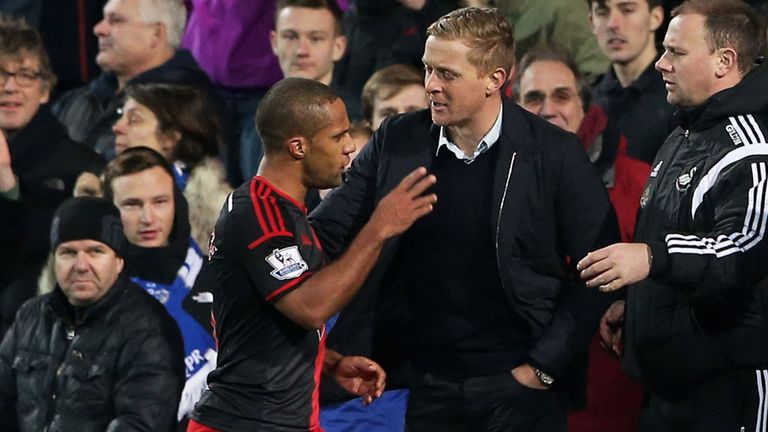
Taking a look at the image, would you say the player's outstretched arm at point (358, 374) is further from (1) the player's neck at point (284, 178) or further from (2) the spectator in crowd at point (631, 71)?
(2) the spectator in crowd at point (631, 71)

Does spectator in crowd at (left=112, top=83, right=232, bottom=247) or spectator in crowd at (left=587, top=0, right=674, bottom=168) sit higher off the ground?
spectator in crowd at (left=587, top=0, right=674, bottom=168)

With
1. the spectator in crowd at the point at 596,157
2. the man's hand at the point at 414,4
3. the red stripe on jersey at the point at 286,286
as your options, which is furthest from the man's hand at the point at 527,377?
the man's hand at the point at 414,4

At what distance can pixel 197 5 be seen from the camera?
9.65 metres

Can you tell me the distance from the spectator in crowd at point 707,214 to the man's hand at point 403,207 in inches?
37.7

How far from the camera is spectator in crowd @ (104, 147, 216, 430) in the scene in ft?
25.0

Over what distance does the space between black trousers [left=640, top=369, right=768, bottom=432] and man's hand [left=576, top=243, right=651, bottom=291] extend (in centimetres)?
76

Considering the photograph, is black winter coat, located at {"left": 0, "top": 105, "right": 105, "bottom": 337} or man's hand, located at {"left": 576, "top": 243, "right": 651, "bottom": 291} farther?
black winter coat, located at {"left": 0, "top": 105, "right": 105, "bottom": 337}

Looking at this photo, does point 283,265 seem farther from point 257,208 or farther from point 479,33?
point 479,33

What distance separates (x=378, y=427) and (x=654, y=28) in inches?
102

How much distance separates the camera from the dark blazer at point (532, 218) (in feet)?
19.1

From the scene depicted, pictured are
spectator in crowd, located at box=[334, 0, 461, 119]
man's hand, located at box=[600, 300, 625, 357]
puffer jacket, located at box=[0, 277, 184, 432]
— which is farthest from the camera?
spectator in crowd, located at box=[334, 0, 461, 119]

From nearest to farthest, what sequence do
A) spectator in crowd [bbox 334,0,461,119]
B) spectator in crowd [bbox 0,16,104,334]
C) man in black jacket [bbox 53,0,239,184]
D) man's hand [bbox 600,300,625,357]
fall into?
man's hand [bbox 600,300,625,357] → spectator in crowd [bbox 0,16,104,334] → spectator in crowd [bbox 334,0,461,119] → man in black jacket [bbox 53,0,239,184]

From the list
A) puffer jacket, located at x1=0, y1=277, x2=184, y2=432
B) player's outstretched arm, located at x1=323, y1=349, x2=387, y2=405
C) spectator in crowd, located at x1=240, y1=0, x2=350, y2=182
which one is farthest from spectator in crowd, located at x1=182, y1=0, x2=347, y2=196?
player's outstretched arm, located at x1=323, y1=349, x2=387, y2=405

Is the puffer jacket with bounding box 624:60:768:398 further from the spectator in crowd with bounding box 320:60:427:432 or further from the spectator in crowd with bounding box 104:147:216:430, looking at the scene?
the spectator in crowd with bounding box 104:147:216:430
